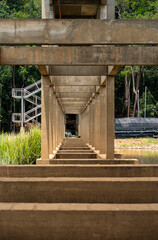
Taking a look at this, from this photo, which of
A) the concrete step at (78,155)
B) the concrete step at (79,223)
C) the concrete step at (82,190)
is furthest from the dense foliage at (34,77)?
the concrete step at (79,223)

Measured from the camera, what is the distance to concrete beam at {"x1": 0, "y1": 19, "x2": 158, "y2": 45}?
18.1 ft

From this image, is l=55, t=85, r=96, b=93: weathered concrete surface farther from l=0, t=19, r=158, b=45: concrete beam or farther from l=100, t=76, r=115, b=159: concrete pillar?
l=0, t=19, r=158, b=45: concrete beam

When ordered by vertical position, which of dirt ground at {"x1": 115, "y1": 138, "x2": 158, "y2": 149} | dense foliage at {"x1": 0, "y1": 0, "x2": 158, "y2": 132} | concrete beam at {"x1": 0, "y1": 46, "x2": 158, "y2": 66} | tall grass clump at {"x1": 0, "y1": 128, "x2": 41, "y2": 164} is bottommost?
dirt ground at {"x1": 115, "y1": 138, "x2": 158, "y2": 149}

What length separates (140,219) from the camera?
3002 mm

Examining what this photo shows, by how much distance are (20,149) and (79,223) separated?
5.33 meters

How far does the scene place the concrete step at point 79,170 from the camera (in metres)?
4.79

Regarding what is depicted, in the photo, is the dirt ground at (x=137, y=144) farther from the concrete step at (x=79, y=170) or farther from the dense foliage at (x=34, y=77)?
the concrete step at (x=79, y=170)

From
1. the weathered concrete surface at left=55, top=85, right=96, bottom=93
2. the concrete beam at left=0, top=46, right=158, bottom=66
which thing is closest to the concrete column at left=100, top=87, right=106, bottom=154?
the weathered concrete surface at left=55, top=85, right=96, bottom=93

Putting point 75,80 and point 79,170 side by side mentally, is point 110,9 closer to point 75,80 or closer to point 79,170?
point 75,80

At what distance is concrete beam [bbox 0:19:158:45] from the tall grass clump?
132 inches

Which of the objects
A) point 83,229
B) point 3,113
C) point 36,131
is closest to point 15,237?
point 83,229

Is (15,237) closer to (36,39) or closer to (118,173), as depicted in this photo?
(118,173)

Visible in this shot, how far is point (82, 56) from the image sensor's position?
6.18m

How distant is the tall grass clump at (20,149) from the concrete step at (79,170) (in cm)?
275
